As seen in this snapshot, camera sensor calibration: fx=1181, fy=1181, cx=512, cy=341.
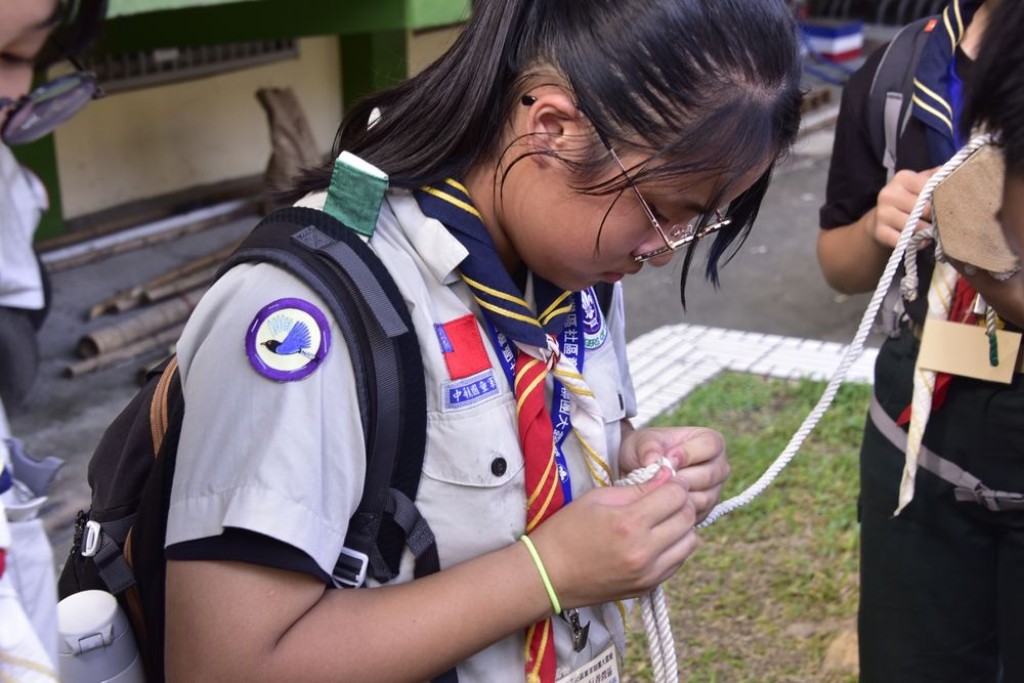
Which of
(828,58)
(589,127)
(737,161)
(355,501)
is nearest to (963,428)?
(737,161)

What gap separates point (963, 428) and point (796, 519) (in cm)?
199

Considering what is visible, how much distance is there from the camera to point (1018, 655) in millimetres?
2000

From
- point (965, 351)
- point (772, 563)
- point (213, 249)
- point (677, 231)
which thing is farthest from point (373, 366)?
point (213, 249)

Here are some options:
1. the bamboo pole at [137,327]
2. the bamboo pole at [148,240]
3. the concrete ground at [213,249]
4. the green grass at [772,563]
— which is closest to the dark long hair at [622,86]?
the green grass at [772,563]

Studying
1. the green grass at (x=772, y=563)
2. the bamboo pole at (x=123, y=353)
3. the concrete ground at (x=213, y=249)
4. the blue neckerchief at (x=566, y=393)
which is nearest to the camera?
the blue neckerchief at (x=566, y=393)

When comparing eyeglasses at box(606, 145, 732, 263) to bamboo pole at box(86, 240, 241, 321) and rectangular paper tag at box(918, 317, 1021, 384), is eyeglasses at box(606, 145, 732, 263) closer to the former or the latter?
rectangular paper tag at box(918, 317, 1021, 384)

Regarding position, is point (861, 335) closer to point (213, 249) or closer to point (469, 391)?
point (469, 391)

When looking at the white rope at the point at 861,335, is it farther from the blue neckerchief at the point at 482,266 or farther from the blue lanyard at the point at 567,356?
the blue neckerchief at the point at 482,266

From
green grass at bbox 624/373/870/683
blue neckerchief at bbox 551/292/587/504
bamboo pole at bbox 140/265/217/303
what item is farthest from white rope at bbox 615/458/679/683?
bamboo pole at bbox 140/265/217/303

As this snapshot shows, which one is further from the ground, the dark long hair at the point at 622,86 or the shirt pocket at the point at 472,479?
the dark long hair at the point at 622,86

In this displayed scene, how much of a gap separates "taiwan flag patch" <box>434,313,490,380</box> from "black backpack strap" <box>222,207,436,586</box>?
0.05m

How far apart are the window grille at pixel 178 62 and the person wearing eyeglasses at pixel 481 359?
491cm

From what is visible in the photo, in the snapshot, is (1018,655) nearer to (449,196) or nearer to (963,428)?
(963,428)

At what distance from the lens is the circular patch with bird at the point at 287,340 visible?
1.20 meters
